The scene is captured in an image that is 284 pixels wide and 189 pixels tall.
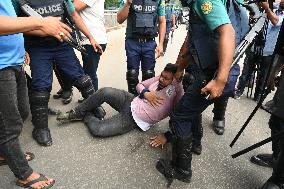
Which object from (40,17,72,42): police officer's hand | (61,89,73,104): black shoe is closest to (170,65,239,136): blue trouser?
(40,17,72,42): police officer's hand

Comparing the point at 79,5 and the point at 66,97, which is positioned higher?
the point at 79,5

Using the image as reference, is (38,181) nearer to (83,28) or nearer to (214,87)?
(214,87)

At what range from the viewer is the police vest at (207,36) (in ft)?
7.39

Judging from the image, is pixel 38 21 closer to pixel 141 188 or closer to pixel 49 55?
pixel 49 55

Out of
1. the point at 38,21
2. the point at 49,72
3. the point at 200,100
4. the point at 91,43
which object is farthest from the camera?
the point at 91,43

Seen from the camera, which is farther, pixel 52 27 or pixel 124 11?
pixel 124 11

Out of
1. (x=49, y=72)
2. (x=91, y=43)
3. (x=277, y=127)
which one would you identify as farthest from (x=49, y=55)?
(x=277, y=127)

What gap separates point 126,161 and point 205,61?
4.03 ft

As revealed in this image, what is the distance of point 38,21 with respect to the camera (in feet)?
5.93

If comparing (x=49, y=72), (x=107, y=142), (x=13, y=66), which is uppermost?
(x=13, y=66)

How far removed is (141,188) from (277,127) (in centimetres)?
123

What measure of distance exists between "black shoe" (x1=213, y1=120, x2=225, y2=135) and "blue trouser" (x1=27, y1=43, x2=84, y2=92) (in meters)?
1.80

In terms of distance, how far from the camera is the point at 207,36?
2.27m

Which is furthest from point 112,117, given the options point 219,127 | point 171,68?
point 219,127
